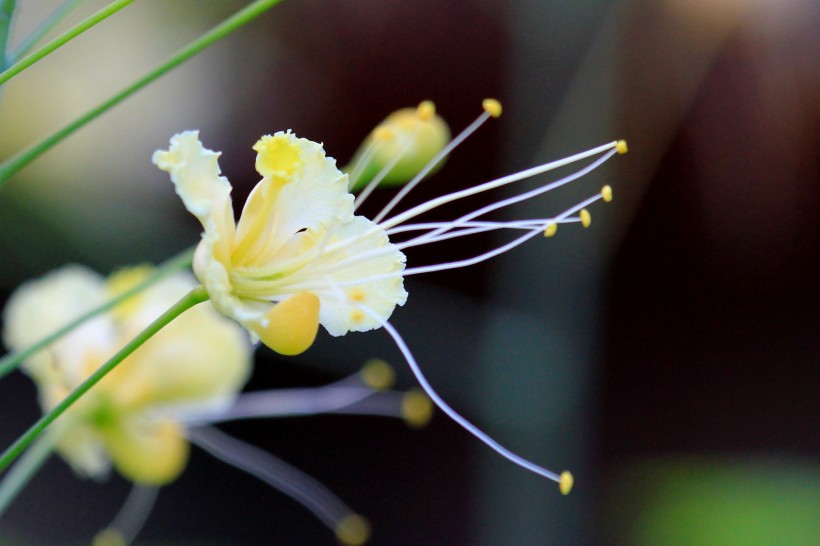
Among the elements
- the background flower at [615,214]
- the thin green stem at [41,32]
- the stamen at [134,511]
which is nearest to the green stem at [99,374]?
the thin green stem at [41,32]

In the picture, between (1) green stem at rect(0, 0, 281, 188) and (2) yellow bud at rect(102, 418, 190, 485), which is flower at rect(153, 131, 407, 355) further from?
(2) yellow bud at rect(102, 418, 190, 485)

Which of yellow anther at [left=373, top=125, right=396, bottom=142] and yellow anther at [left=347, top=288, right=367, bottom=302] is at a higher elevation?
yellow anther at [left=373, top=125, right=396, bottom=142]

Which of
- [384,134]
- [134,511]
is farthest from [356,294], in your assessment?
[134,511]

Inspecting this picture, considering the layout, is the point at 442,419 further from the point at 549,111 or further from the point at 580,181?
the point at 580,181

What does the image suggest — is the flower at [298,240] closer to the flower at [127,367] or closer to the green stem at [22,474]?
the green stem at [22,474]

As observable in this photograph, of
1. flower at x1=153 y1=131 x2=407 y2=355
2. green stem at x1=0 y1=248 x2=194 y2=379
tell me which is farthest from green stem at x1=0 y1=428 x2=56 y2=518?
flower at x1=153 y1=131 x2=407 y2=355

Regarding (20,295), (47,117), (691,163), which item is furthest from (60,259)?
(691,163)

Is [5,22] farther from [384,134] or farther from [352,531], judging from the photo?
[352,531]
